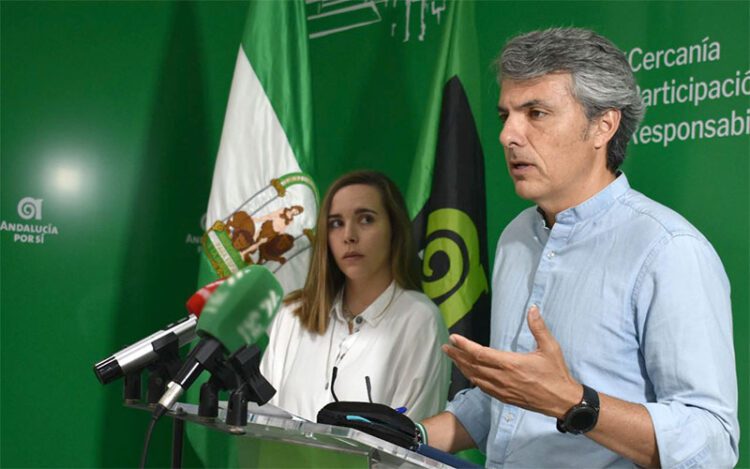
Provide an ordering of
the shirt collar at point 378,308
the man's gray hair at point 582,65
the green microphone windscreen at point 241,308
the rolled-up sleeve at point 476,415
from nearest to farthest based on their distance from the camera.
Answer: the green microphone windscreen at point 241,308 < the man's gray hair at point 582,65 < the rolled-up sleeve at point 476,415 < the shirt collar at point 378,308

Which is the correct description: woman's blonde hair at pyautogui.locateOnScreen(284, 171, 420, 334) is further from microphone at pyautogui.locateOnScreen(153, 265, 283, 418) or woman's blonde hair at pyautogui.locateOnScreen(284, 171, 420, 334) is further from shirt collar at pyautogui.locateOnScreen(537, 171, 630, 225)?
microphone at pyautogui.locateOnScreen(153, 265, 283, 418)

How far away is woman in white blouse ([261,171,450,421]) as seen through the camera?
2.52 meters

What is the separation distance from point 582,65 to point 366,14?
2311 mm

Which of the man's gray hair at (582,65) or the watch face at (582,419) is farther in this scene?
the man's gray hair at (582,65)

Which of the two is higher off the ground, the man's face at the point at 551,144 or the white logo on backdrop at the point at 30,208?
the white logo on backdrop at the point at 30,208

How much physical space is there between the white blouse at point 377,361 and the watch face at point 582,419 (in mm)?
1116

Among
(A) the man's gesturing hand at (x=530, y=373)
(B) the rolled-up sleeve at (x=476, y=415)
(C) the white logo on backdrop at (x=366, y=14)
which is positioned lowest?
(B) the rolled-up sleeve at (x=476, y=415)

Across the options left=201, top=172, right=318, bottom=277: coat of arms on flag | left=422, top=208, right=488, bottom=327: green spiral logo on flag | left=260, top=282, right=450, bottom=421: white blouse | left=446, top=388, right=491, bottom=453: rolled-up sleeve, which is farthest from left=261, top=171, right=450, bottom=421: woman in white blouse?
left=446, top=388, right=491, bottom=453: rolled-up sleeve

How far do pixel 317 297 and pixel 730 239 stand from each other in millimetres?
1256

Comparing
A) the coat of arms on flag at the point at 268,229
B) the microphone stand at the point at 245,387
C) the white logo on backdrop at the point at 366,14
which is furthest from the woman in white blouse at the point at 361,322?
the microphone stand at the point at 245,387

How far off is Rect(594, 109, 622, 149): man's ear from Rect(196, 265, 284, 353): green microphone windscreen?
2.87 ft

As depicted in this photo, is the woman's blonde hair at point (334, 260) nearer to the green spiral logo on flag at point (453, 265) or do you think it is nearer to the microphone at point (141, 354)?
the green spiral logo on flag at point (453, 265)

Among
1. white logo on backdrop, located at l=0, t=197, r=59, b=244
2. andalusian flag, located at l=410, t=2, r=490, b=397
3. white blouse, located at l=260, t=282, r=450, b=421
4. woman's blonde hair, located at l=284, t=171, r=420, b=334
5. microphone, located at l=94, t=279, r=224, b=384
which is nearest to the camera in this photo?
microphone, located at l=94, t=279, r=224, b=384

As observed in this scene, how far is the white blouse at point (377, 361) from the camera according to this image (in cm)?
251
